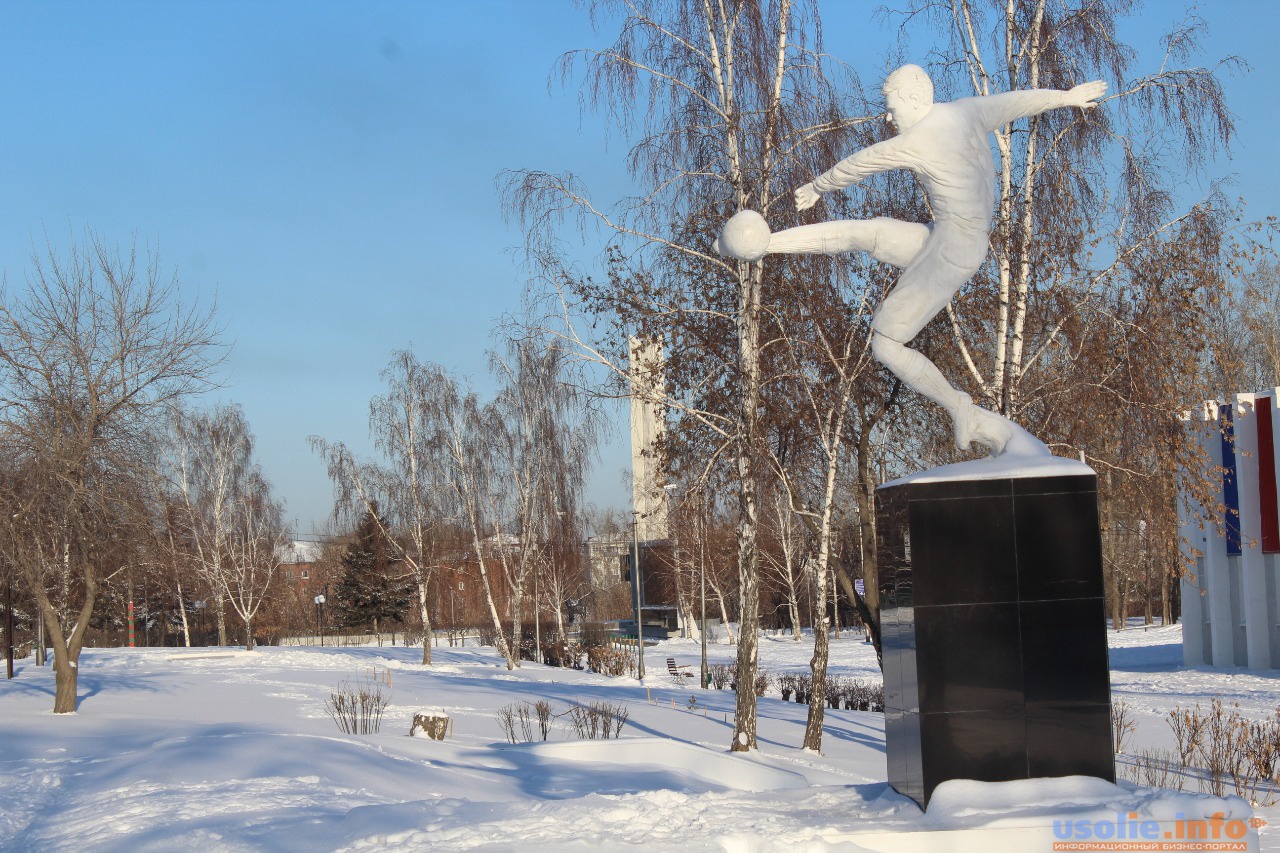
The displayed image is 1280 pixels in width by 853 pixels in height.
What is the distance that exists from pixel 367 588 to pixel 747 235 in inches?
1903

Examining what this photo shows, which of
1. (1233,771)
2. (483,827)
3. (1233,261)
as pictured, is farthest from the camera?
(1233,261)

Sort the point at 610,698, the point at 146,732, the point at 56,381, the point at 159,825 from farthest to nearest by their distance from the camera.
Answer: the point at 610,698 → the point at 56,381 → the point at 146,732 → the point at 159,825

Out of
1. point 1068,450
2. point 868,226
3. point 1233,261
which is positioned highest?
point 1233,261

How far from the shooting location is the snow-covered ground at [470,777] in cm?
530

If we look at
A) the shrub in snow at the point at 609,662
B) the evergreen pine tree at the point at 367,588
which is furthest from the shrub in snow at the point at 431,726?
the evergreen pine tree at the point at 367,588

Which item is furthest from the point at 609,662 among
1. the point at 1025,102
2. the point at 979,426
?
the point at 1025,102

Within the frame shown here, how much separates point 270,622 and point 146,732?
147 ft

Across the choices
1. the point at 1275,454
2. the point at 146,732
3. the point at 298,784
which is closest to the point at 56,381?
the point at 146,732

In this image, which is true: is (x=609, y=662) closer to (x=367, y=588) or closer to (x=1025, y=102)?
(x=367, y=588)

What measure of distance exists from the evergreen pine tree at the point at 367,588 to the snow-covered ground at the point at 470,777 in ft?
82.8

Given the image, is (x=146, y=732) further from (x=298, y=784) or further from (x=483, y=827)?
(x=483, y=827)

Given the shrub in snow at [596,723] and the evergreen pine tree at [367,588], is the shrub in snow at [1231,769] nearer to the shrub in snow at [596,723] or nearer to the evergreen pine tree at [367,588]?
the shrub in snow at [596,723]

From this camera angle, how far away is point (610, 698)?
2175cm

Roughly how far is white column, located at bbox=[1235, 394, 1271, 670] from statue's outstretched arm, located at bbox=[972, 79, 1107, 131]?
20.7 meters
